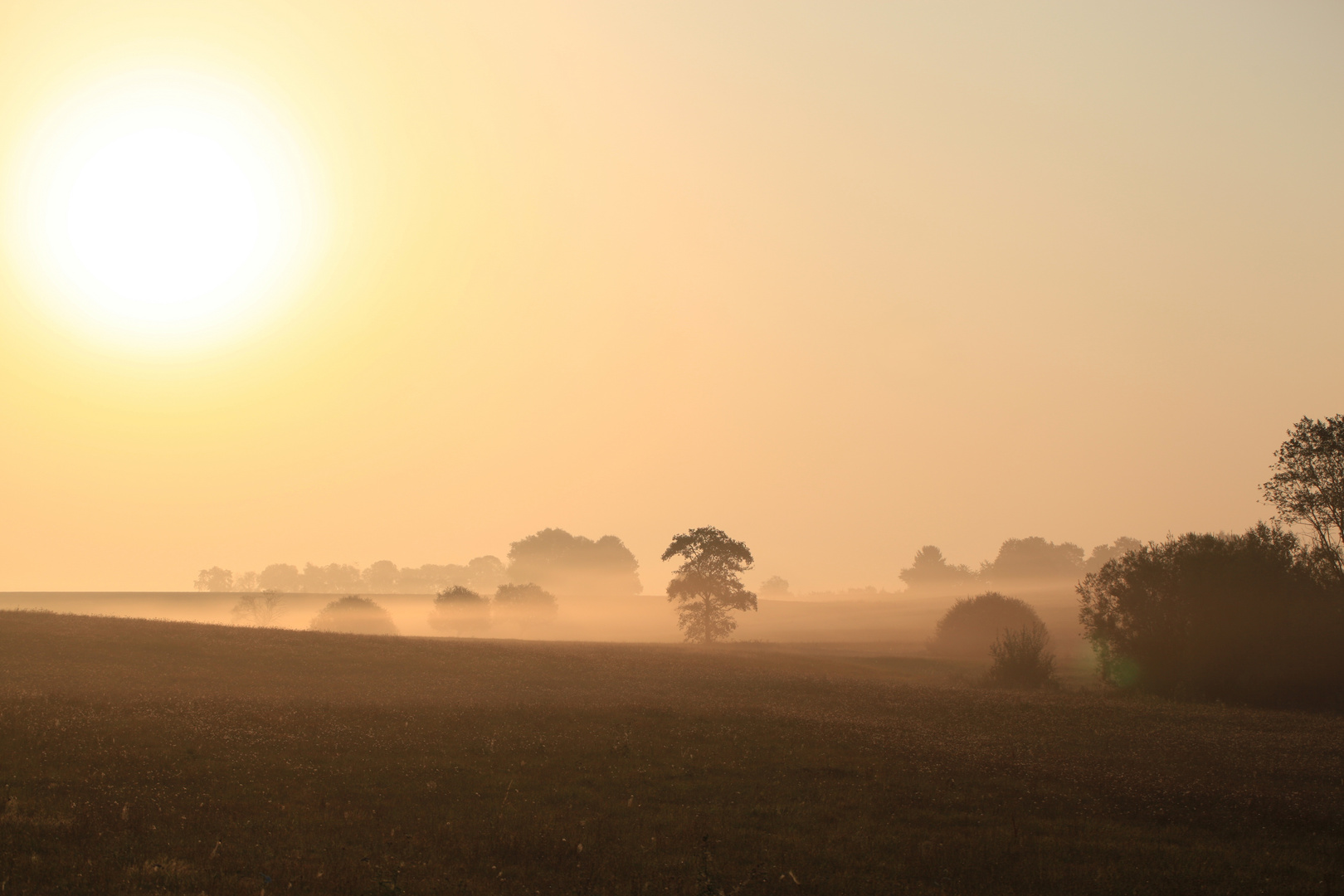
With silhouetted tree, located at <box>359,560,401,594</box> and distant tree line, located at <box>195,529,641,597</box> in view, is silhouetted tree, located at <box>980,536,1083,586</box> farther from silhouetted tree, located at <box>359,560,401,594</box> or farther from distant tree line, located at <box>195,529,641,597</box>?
silhouetted tree, located at <box>359,560,401,594</box>

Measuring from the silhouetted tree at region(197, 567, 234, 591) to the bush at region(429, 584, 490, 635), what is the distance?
309 feet

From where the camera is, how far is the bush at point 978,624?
225 feet

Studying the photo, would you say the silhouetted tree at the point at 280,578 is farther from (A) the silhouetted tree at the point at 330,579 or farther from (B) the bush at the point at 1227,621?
(B) the bush at the point at 1227,621

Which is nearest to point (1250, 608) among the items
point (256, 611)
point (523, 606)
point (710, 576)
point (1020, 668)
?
point (1020, 668)

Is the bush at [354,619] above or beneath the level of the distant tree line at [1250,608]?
beneath

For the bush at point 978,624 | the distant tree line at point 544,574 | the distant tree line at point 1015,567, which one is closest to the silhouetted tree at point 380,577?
the distant tree line at point 544,574

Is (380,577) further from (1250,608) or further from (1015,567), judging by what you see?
(1250,608)

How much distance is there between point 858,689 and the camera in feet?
119

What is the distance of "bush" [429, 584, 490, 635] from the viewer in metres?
107

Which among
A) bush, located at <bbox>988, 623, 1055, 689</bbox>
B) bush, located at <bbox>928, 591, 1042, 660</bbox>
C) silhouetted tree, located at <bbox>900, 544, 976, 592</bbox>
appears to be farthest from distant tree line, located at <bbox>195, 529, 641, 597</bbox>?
bush, located at <bbox>988, 623, 1055, 689</bbox>

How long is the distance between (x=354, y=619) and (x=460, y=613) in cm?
1419

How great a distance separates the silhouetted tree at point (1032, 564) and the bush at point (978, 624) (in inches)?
3918

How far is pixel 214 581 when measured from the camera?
17462 centimetres

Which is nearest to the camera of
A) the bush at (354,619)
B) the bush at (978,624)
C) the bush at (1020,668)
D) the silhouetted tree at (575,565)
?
the bush at (1020,668)
